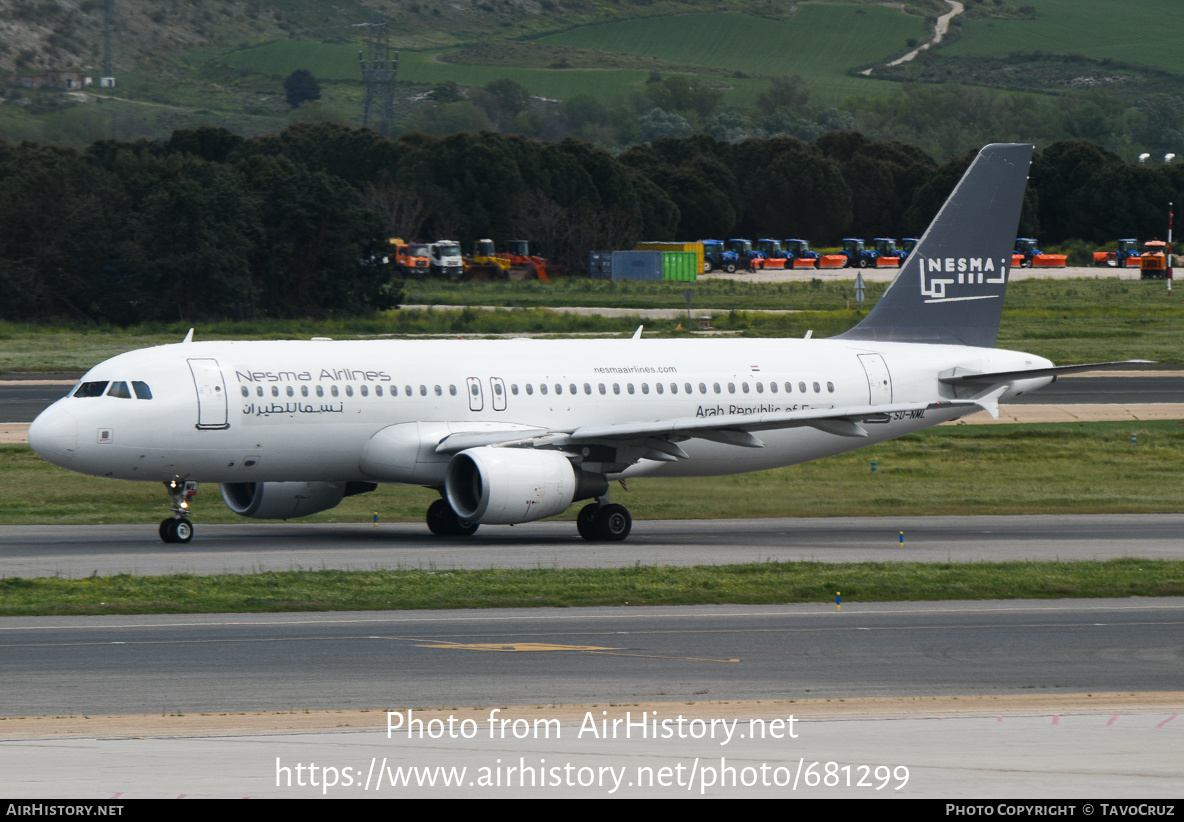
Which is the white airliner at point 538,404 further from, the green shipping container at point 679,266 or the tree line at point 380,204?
the green shipping container at point 679,266

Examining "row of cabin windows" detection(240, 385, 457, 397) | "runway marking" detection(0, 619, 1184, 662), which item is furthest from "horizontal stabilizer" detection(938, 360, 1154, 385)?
"runway marking" detection(0, 619, 1184, 662)

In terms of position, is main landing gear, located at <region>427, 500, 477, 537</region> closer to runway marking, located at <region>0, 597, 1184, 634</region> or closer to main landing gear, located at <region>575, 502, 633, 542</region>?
main landing gear, located at <region>575, 502, 633, 542</region>

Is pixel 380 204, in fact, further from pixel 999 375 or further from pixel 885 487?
pixel 999 375

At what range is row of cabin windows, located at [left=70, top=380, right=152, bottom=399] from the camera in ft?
109

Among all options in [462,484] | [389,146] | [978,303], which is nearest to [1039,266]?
[389,146]

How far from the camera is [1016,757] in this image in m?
14.4

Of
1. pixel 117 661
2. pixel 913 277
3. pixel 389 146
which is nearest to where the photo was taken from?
pixel 117 661

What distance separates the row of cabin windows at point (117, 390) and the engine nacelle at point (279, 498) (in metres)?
3.40

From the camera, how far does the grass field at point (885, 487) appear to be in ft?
133

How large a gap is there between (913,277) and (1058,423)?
15.4 metres

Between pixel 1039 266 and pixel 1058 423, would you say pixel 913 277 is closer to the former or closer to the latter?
pixel 1058 423

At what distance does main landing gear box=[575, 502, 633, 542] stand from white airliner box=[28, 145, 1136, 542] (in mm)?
43

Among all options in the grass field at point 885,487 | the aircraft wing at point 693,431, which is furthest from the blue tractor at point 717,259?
the aircraft wing at point 693,431
